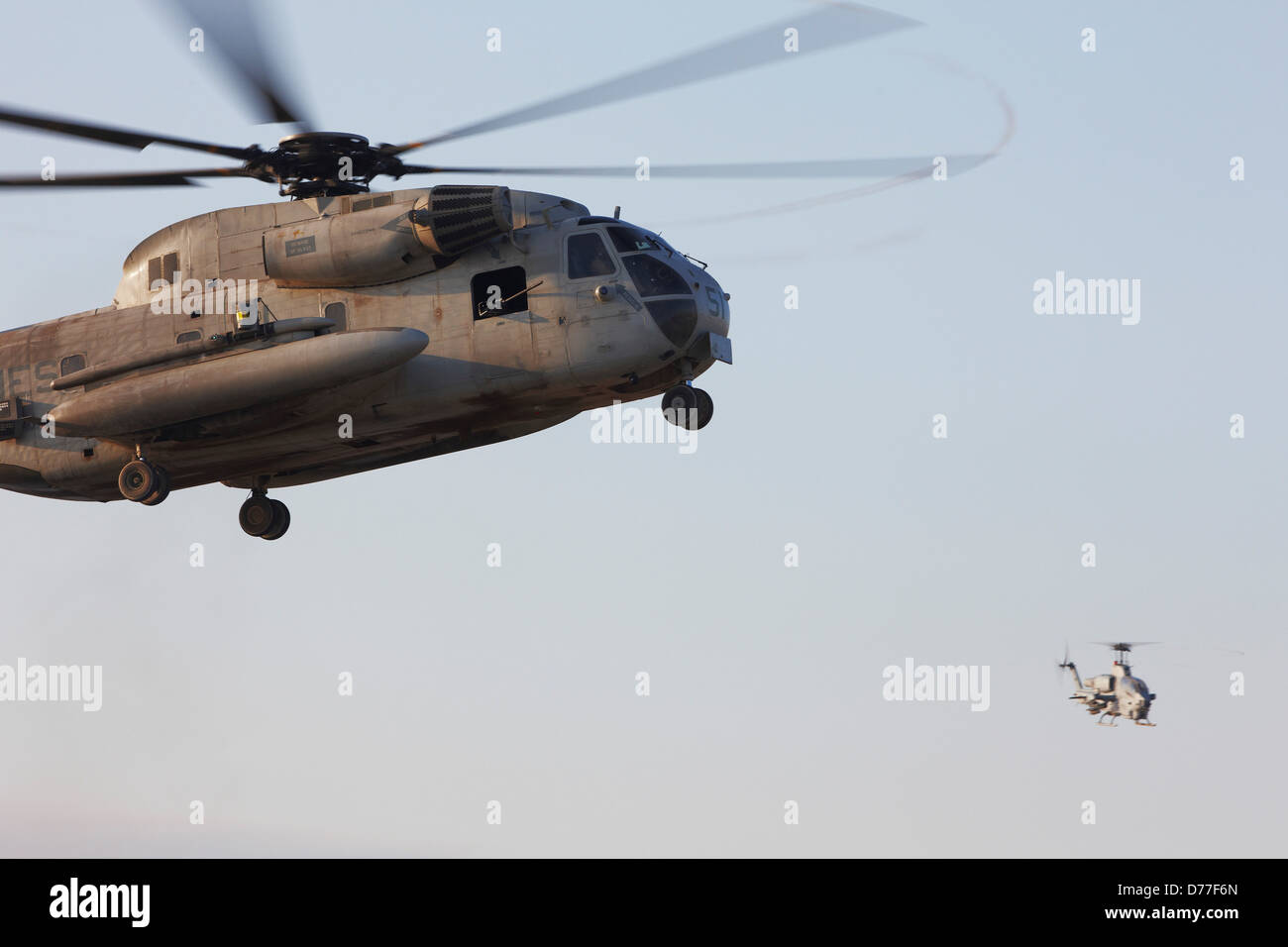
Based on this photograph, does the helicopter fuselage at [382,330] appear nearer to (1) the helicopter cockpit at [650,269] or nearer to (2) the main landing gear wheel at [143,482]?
(1) the helicopter cockpit at [650,269]

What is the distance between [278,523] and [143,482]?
291 cm

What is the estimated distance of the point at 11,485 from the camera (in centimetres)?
2662

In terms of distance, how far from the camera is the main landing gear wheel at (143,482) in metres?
24.9

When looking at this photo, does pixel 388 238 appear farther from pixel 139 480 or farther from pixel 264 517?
pixel 264 517

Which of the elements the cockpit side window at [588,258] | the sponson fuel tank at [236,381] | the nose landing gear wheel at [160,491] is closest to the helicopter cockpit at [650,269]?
the cockpit side window at [588,258]

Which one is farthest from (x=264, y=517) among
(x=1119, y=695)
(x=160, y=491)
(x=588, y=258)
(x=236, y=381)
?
(x=1119, y=695)

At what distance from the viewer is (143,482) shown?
2498 cm

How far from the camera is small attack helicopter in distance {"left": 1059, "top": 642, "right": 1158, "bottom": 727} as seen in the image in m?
62.2

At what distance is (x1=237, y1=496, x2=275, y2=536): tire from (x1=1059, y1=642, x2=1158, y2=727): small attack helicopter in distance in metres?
39.9

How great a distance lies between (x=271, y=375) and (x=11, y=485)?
6061 millimetres

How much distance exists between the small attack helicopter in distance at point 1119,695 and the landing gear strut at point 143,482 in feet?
139

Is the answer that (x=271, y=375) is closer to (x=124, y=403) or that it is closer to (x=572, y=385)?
(x=124, y=403)

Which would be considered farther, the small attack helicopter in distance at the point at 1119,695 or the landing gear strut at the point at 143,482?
the small attack helicopter in distance at the point at 1119,695
